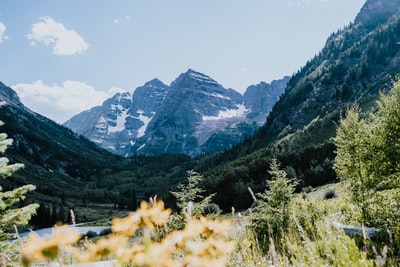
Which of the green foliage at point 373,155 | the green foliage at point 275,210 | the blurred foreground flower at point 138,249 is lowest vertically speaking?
the green foliage at point 275,210

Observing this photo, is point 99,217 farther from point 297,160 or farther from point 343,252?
point 343,252

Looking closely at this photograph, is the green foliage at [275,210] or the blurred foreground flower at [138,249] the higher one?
the blurred foreground flower at [138,249]

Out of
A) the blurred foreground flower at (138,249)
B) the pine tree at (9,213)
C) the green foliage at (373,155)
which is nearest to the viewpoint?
the blurred foreground flower at (138,249)

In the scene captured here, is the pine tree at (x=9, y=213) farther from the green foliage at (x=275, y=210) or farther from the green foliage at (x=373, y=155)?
the green foliage at (x=373, y=155)

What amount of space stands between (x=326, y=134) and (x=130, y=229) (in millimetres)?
143951

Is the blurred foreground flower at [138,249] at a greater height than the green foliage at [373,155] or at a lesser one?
lesser

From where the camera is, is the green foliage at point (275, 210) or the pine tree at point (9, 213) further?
the green foliage at point (275, 210)

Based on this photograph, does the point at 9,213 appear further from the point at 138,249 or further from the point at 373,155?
the point at 373,155

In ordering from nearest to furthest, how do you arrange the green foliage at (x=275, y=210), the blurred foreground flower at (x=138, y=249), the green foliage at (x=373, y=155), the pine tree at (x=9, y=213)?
the blurred foreground flower at (x=138, y=249) < the pine tree at (x=9, y=213) < the green foliage at (x=275, y=210) < the green foliage at (x=373, y=155)

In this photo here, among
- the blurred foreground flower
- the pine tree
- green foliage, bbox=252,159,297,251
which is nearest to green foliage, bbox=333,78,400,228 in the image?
green foliage, bbox=252,159,297,251

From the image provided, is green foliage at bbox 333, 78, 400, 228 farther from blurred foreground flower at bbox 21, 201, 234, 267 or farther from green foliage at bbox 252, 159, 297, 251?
blurred foreground flower at bbox 21, 201, 234, 267

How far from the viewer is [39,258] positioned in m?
1.19

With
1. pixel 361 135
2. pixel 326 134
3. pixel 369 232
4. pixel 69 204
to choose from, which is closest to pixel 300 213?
pixel 369 232

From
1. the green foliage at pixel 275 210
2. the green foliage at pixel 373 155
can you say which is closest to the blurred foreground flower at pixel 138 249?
the green foliage at pixel 275 210
